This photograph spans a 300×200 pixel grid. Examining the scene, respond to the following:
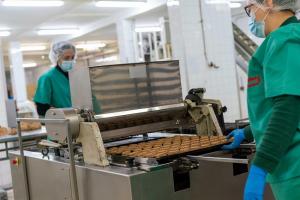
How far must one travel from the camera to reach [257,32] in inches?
57.0

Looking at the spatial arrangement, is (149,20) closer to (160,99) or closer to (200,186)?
(160,99)

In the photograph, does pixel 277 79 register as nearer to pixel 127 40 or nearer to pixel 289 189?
pixel 289 189

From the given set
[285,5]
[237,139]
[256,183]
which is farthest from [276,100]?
[237,139]

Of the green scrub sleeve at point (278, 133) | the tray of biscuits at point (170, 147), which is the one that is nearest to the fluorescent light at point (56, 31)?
the tray of biscuits at point (170, 147)

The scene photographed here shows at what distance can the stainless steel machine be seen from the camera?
166cm

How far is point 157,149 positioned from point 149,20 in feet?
22.0

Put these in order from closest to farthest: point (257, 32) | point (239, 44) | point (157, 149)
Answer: point (257, 32) → point (157, 149) → point (239, 44)

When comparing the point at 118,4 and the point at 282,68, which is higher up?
the point at 118,4

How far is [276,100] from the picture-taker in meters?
1.18

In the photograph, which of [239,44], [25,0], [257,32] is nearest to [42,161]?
[257,32]

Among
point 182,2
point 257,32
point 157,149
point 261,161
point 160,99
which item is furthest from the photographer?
point 182,2

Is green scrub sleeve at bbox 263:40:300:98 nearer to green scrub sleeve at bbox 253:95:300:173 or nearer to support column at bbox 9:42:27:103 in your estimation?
green scrub sleeve at bbox 253:95:300:173

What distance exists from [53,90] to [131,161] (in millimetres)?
A: 1548

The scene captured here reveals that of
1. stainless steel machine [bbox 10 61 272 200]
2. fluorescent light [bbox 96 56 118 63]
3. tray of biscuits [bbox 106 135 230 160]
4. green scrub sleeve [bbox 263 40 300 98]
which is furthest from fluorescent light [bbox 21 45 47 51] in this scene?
green scrub sleeve [bbox 263 40 300 98]
